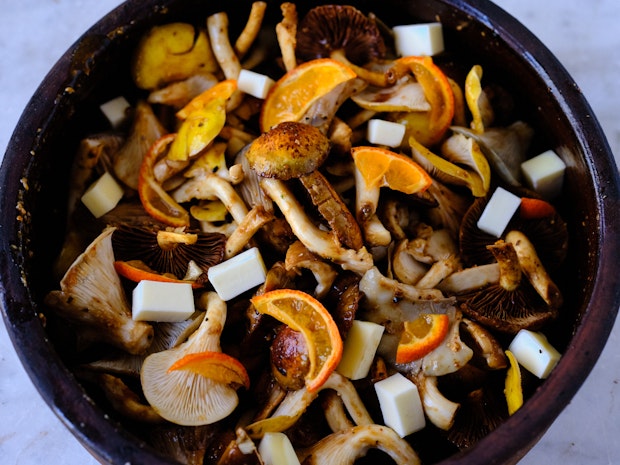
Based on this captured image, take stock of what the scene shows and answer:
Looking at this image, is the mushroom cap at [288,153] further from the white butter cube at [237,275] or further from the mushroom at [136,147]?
the mushroom at [136,147]

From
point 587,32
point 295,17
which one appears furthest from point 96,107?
point 587,32

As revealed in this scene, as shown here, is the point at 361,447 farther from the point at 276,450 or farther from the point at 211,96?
the point at 211,96

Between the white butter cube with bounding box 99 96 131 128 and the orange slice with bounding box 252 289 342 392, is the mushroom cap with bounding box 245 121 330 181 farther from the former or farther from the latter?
the white butter cube with bounding box 99 96 131 128

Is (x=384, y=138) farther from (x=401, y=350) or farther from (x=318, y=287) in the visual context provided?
(x=401, y=350)

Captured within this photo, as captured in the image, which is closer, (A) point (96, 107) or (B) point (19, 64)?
(A) point (96, 107)

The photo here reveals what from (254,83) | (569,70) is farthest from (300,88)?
(569,70)
